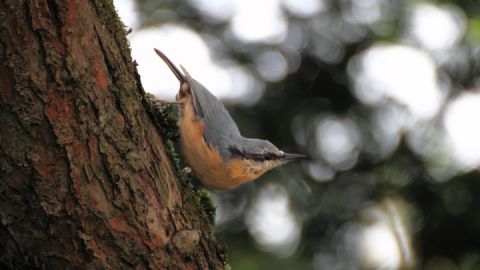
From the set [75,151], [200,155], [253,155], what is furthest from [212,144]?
[75,151]

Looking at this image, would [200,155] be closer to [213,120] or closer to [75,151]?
[213,120]

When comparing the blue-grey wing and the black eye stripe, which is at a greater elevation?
the blue-grey wing

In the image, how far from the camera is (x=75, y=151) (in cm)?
288

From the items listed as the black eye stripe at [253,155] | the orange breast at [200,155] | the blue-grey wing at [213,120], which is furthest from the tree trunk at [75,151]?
the black eye stripe at [253,155]

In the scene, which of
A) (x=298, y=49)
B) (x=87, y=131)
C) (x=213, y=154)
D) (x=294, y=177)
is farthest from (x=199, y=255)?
(x=298, y=49)

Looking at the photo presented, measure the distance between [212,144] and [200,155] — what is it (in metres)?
0.11

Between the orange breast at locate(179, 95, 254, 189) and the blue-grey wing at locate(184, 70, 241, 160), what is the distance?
0.04 m

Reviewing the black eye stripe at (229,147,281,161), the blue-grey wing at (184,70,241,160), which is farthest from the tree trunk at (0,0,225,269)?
the black eye stripe at (229,147,281,161)

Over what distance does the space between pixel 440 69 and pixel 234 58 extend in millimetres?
1691

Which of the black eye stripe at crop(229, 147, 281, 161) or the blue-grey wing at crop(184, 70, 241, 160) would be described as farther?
the black eye stripe at crop(229, 147, 281, 161)

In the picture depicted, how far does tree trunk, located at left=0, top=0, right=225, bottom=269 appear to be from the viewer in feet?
9.12

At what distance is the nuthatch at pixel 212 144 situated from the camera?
470 cm

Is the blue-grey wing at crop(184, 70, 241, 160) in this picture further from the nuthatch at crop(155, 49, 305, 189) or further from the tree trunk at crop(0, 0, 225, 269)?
the tree trunk at crop(0, 0, 225, 269)

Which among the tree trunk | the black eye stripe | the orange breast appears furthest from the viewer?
the black eye stripe
